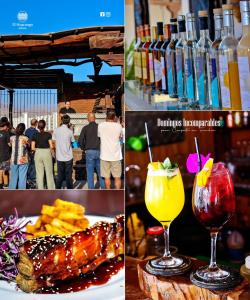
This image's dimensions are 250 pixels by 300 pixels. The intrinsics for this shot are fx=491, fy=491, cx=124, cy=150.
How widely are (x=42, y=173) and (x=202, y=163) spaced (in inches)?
25.8

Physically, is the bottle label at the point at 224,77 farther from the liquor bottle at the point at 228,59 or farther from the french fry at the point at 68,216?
the french fry at the point at 68,216

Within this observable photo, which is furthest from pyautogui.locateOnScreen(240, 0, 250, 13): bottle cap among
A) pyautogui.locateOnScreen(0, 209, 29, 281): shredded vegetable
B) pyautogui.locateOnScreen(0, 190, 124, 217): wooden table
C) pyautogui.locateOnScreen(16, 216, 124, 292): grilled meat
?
pyautogui.locateOnScreen(0, 209, 29, 281): shredded vegetable

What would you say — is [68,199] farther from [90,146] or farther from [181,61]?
[181,61]

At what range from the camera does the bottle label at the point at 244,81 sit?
1.92 m

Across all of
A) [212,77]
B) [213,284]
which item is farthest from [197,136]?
[213,284]

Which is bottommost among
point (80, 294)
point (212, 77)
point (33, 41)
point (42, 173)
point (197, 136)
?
point (80, 294)

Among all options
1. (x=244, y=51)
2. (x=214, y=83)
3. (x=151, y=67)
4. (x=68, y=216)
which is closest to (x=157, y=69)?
(x=151, y=67)

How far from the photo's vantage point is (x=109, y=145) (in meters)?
2.01

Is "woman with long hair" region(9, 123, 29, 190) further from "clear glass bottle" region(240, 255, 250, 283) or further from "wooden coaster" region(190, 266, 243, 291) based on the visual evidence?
"clear glass bottle" region(240, 255, 250, 283)

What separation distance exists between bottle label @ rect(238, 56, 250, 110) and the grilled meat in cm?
69

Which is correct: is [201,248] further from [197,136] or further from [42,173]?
[42,173]

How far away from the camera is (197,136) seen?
2.03 m

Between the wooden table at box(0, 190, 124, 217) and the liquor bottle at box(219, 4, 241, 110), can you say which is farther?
the wooden table at box(0, 190, 124, 217)

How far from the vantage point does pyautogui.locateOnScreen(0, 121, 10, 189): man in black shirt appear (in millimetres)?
2008
